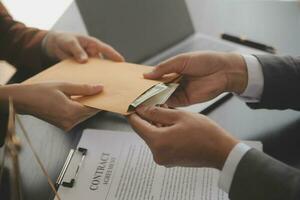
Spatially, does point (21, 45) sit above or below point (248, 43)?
above

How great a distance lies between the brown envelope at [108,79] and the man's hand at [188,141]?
0.05 m

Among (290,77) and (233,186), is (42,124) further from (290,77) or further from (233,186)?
(290,77)

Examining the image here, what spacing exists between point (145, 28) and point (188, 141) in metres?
0.55

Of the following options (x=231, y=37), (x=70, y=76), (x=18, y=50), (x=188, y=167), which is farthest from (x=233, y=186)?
(x=18, y=50)

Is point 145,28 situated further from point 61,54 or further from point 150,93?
point 150,93

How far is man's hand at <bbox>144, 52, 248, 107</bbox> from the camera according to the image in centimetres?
90

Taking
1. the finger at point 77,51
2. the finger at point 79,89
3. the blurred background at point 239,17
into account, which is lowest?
the blurred background at point 239,17

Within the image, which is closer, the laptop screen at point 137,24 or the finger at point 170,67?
the finger at point 170,67

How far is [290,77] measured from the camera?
0.91 meters

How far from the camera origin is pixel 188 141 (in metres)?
0.69

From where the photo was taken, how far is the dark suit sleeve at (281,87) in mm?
908

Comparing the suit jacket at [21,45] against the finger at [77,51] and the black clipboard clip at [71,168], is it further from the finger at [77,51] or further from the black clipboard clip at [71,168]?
the black clipboard clip at [71,168]

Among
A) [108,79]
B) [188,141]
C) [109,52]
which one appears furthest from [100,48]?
[188,141]

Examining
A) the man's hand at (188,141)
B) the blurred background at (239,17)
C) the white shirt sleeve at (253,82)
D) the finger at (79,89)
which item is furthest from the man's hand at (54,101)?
the blurred background at (239,17)
